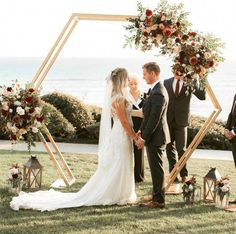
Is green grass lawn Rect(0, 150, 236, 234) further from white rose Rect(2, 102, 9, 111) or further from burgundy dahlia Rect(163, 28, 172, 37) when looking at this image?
burgundy dahlia Rect(163, 28, 172, 37)

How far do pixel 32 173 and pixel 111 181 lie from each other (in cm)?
153

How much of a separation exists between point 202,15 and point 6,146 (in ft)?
175

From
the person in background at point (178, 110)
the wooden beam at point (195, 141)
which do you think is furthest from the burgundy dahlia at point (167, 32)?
the person in background at point (178, 110)

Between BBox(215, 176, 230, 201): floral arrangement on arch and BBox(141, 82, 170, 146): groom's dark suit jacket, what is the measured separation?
1009 millimetres

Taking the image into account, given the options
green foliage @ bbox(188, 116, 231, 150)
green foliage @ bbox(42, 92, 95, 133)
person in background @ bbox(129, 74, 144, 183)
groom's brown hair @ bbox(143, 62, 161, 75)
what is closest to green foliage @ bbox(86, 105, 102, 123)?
green foliage @ bbox(42, 92, 95, 133)

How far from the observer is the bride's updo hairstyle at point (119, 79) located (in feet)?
23.8

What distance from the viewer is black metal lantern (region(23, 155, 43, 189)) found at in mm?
8234

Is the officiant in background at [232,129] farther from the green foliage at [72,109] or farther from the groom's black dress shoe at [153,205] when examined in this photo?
the green foliage at [72,109]

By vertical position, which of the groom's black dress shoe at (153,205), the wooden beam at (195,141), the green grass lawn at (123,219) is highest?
the wooden beam at (195,141)

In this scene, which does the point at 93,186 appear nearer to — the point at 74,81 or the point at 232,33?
the point at 74,81

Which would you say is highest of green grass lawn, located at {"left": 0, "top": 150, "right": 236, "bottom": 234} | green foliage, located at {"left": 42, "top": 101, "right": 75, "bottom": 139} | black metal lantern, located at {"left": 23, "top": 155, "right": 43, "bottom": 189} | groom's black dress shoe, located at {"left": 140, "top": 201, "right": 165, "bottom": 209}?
green foliage, located at {"left": 42, "top": 101, "right": 75, "bottom": 139}

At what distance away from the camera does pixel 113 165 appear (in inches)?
293

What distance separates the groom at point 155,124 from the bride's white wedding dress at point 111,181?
0.37 m

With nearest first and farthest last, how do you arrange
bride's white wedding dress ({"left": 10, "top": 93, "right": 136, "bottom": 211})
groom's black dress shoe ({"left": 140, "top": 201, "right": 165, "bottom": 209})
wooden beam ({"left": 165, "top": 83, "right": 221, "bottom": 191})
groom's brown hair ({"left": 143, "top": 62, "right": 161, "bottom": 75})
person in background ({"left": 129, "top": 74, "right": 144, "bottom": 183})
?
groom's brown hair ({"left": 143, "top": 62, "right": 161, "bottom": 75}) → groom's black dress shoe ({"left": 140, "top": 201, "right": 165, "bottom": 209}) → bride's white wedding dress ({"left": 10, "top": 93, "right": 136, "bottom": 211}) → wooden beam ({"left": 165, "top": 83, "right": 221, "bottom": 191}) → person in background ({"left": 129, "top": 74, "right": 144, "bottom": 183})
